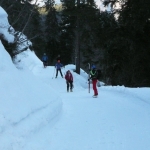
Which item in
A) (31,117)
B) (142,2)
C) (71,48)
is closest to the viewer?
(31,117)

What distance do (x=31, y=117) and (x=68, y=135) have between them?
109 centimetres

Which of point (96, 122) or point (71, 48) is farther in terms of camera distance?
point (71, 48)

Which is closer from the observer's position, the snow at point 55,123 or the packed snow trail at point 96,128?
the snow at point 55,123

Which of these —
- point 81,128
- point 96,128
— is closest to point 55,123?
point 81,128

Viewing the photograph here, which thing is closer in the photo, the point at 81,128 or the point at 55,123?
the point at 81,128

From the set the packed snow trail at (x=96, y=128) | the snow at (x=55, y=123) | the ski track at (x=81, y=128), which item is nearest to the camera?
the snow at (x=55, y=123)

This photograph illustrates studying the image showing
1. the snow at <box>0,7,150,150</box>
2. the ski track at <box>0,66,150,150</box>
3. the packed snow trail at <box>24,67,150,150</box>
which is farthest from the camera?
the packed snow trail at <box>24,67,150,150</box>

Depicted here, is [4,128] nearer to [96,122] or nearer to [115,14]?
[96,122]

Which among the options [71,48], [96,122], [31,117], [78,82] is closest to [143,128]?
[96,122]

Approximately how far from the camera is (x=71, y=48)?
5462 centimetres

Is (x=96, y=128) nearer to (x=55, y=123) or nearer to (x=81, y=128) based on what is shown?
(x=81, y=128)

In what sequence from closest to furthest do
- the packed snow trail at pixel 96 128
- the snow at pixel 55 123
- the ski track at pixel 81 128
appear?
the snow at pixel 55 123 < the ski track at pixel 81 128 < the packed snow trail at pixel 96 128

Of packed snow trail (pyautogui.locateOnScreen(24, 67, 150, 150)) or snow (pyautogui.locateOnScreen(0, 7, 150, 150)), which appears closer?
snow (pyautogui.locateOnScreen(0, 7, 150, 150))

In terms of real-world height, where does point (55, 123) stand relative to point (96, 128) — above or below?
above
